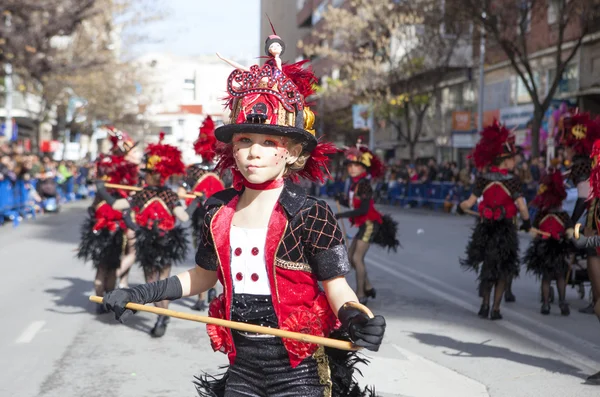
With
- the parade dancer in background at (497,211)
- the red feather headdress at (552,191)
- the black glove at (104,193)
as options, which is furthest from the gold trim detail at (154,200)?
the red feather headdress at (552,191)

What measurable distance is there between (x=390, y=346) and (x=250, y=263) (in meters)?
4.75

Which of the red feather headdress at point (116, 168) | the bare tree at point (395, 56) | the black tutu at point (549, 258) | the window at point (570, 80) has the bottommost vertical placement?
the black tutu at point (549, 258)

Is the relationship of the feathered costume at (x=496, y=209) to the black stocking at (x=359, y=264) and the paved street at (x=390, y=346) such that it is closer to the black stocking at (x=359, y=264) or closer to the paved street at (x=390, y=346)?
the paved street at (x=390, y=346)

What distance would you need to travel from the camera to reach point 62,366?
24.7 ft

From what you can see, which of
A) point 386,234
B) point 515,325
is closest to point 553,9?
point 386,234

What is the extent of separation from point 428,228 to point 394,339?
14810mm

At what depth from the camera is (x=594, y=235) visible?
23.4 feet

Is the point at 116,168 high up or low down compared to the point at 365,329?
up

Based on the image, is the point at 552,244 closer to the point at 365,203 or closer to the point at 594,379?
the point at 365,203

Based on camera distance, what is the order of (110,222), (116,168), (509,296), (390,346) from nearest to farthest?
(390,346) → (116,168) → (110,222) → (509,296)

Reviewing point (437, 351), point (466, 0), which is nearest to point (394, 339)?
point (437, 351)

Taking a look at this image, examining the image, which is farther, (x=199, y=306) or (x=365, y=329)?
(x=199, y=306)

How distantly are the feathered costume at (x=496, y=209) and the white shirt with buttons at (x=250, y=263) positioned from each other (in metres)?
6.33

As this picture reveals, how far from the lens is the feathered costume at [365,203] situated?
10.6 m
